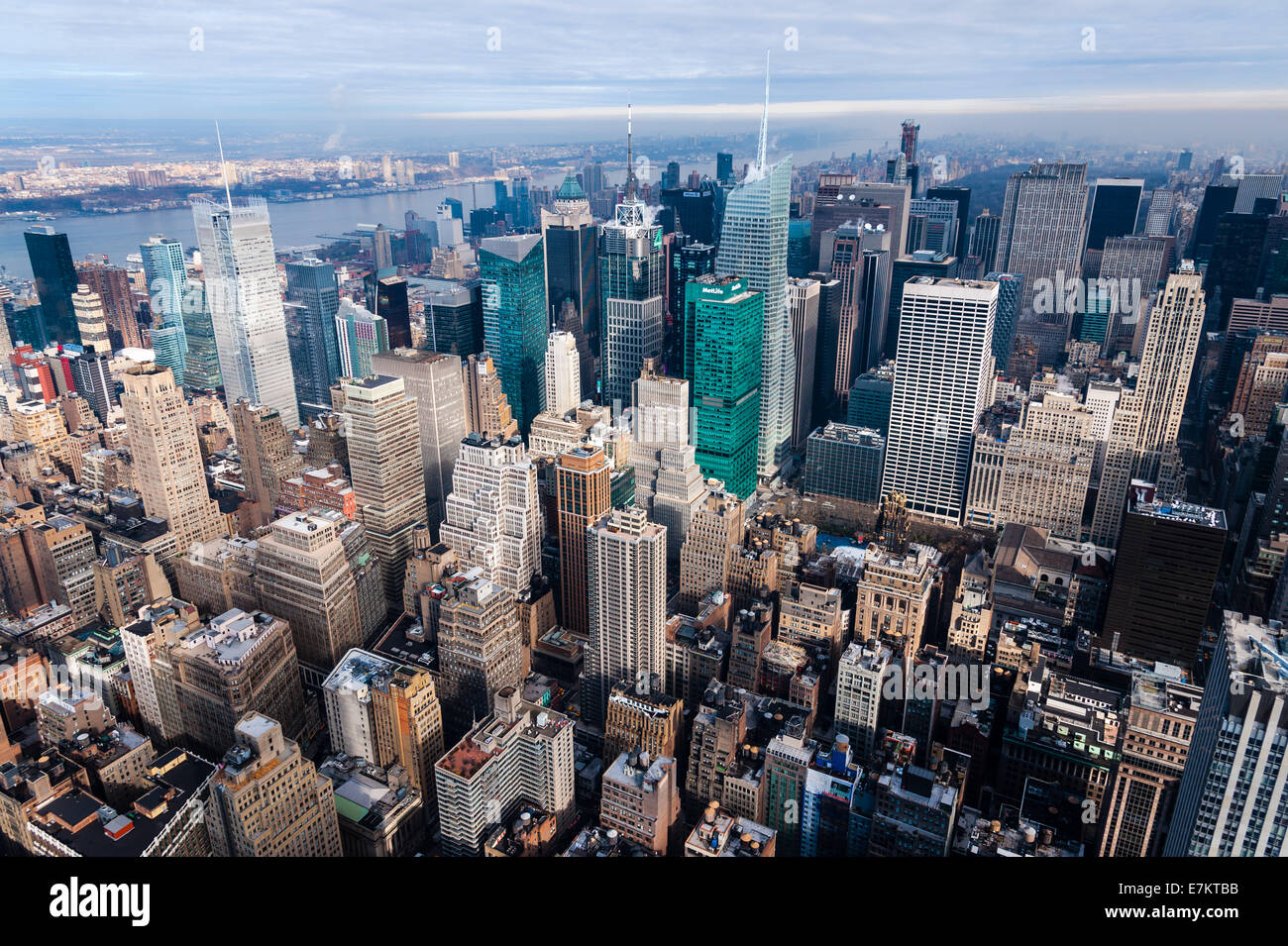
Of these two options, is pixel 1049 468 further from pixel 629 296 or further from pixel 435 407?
pixel 435 407

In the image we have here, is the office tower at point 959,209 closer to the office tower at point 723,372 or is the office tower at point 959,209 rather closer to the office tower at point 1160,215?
the office tower at point 1160,215

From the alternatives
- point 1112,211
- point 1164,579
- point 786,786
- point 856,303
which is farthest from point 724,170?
point 786,786

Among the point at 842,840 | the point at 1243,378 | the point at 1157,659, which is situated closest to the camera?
the point at 842,840

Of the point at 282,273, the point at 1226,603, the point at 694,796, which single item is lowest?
the point at 694,796
